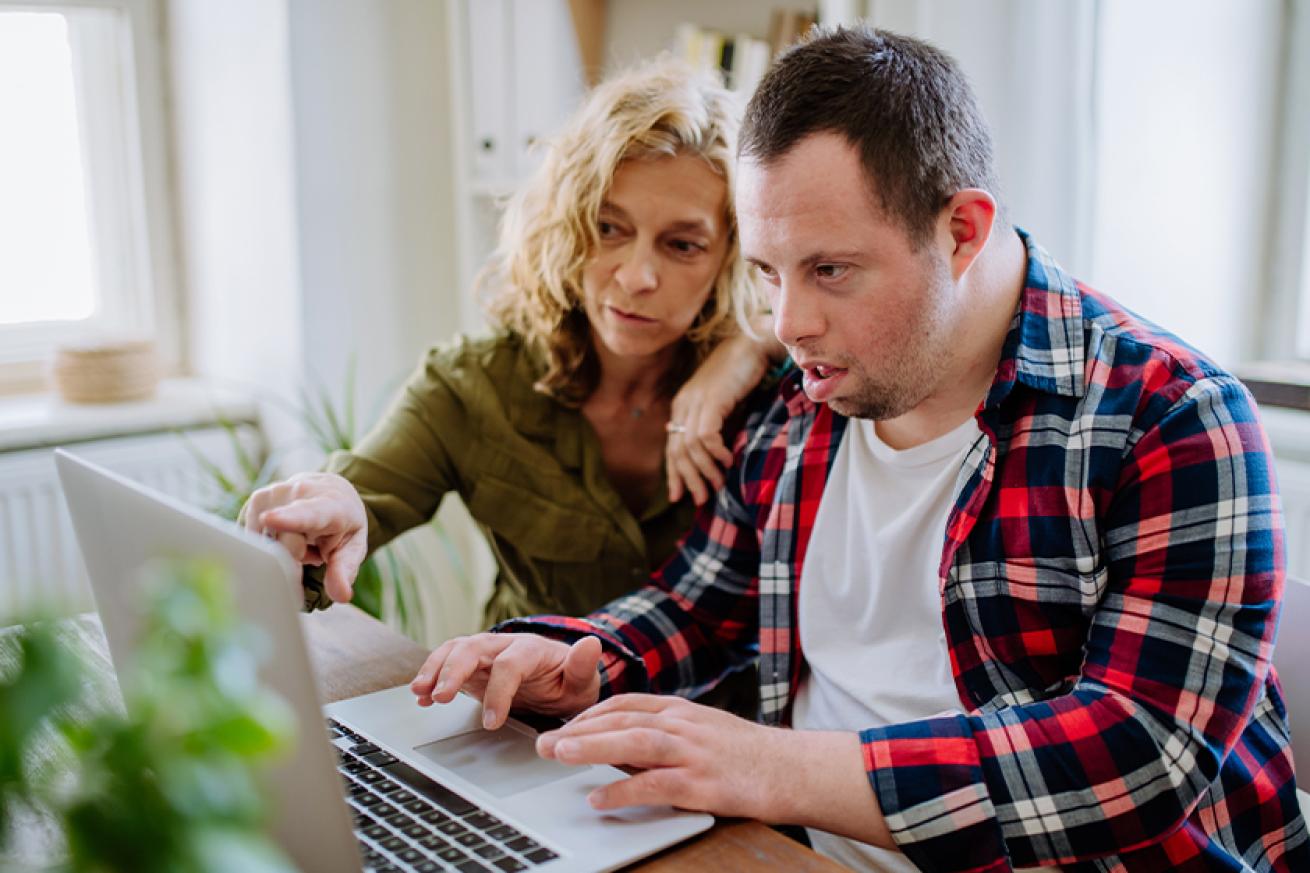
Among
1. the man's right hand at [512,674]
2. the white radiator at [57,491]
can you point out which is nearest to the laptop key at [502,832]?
the man's right hand at [512,674]

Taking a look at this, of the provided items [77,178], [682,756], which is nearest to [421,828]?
[682,756]

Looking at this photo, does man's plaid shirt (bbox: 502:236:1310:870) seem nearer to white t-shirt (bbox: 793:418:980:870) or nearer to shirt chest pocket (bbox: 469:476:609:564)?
white t-shirt (bbox: 793:418:980:870)

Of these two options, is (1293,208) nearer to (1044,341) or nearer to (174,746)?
(1044,341)

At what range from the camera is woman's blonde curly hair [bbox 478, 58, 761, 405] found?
1450 mm

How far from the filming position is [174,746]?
1.19 ft

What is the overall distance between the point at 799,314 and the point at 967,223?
172 mm

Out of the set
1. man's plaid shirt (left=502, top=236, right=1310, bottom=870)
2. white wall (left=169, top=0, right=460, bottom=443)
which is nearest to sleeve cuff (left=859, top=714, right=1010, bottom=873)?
man's plaid shirt (left=502, top=236, right=1310, bottom=870)

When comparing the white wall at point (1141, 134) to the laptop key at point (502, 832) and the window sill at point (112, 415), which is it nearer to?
the laptop key at point (502, 832)

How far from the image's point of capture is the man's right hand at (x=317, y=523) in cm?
117

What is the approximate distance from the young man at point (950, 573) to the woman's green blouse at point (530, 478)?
0.83 feet

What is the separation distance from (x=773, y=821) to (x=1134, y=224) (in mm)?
1373

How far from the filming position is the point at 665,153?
144 centimetres

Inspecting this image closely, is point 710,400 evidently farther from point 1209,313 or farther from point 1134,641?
point 1209,313

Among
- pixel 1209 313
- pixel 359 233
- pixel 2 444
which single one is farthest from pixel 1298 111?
pixel 2 444
